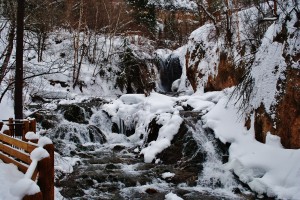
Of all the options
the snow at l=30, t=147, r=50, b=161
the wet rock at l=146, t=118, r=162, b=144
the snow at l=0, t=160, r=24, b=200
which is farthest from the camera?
the wet rock at l=146, t=118, r=162, b=144

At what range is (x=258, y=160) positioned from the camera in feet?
33.2

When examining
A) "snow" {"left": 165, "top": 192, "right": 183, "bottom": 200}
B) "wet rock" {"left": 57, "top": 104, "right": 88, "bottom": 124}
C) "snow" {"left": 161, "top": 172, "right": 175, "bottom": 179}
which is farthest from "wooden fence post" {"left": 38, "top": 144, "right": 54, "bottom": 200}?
"wet rock" {"left": 57, "top": 104, "right": 88, "bottom": 124}

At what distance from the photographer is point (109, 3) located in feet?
108

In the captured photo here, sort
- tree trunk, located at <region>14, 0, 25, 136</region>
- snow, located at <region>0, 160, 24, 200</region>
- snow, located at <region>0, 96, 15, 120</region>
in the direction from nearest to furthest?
snow, located at <region>0, 160, 24, 200</region>, tree trunk, located at <region>14, 0, 25, 136</region>, snow, located at <region>0, 96, 15, 120</region>

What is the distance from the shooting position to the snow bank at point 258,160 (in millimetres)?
8836

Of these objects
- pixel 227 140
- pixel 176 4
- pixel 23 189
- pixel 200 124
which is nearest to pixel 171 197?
pixel 227 140

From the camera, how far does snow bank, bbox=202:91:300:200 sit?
8.84 meters

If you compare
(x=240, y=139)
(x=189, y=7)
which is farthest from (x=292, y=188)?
(x=189, y=7)

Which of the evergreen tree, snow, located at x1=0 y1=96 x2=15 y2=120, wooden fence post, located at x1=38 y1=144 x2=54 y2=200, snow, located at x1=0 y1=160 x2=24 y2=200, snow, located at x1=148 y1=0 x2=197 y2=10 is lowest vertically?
snow, located at x1=0 y1=96 x2=15 y2=120

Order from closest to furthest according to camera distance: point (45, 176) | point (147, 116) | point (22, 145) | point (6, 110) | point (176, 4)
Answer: point (45, 176)
point (22, 145)
point (147, 116)
point (6, 110)
point (176, 4)

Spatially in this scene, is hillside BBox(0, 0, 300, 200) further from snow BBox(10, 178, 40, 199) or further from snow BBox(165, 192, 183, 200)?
snow BBox(10, 178, 40, 199)

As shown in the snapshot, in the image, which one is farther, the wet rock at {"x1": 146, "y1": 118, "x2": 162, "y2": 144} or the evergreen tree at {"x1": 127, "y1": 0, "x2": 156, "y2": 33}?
the evergreen tree at {"x1": 127, "y1": 0, "x2": 156, "y2": 33}

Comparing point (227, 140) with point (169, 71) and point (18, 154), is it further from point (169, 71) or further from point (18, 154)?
point (169, 71)

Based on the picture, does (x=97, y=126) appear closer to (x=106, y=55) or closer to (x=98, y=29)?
(x=106, y=55)
